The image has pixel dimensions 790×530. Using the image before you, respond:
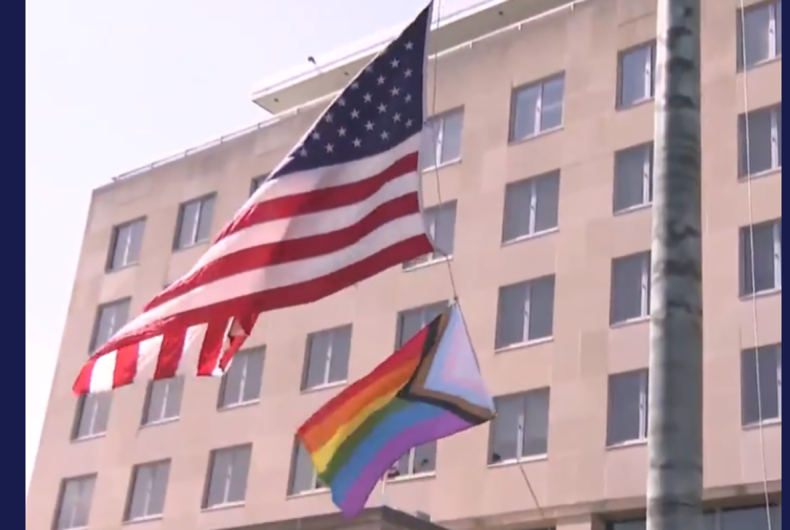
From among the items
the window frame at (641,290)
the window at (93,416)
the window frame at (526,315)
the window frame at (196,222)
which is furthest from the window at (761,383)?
the window at (93,416)

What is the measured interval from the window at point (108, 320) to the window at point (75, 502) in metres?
4.63

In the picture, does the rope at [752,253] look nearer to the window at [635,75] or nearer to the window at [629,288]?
the window at [635,75]

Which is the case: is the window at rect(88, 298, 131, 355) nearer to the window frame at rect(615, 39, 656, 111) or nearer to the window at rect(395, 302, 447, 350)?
the window at rect(395, 302, 447, 350)

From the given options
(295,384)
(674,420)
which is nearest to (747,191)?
(295,384)

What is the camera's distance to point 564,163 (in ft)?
107

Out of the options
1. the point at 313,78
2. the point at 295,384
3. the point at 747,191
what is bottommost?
the point at 295,384

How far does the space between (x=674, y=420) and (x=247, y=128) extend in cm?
3411

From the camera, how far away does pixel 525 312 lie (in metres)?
31.7

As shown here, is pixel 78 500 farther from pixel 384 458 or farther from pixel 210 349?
pixel 384 458

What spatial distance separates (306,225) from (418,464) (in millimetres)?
19208

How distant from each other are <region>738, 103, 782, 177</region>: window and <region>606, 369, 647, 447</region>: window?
5363 mm

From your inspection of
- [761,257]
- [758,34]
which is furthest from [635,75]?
[761,257]

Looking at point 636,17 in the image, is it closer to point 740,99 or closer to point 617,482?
point 740,99

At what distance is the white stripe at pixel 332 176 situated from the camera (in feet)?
44.5
